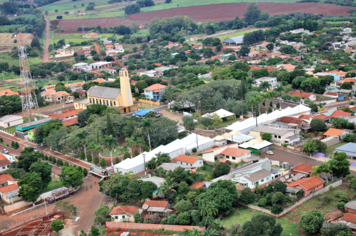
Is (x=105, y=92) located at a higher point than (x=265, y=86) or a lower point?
higher

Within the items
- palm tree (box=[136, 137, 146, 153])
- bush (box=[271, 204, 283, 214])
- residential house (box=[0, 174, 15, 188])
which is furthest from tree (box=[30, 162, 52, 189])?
bush (box=[271, 204, 283, 214])

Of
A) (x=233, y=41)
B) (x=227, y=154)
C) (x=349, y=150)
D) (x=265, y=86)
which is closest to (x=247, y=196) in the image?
(x=227, y=154)

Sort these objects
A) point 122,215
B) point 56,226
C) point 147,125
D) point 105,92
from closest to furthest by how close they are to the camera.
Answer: point 56,226, point 122,215, point 147,125, point 105,92

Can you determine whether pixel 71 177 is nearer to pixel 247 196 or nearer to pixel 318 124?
pixel 247 196

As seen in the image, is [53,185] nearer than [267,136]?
Yes

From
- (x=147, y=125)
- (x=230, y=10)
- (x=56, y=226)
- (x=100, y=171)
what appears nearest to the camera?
(x=56, y=226)

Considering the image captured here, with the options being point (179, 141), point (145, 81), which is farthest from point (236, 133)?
point (145, 81)
